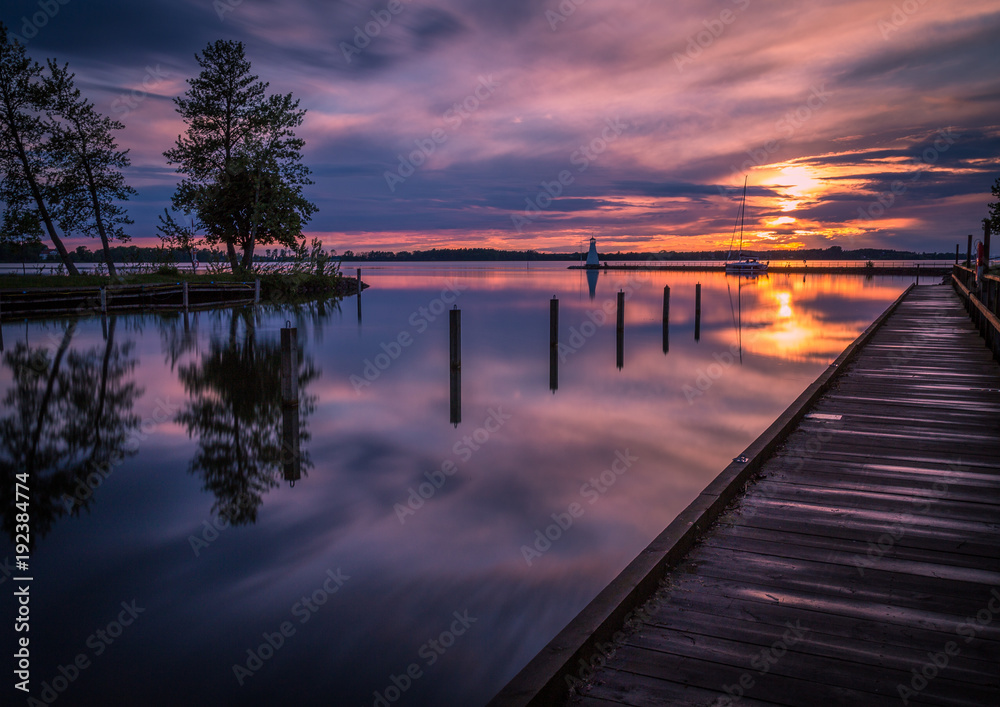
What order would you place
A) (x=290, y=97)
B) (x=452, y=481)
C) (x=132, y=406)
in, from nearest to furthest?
(x=452, y=481), (x=132, y=406), (x=290, y=97)

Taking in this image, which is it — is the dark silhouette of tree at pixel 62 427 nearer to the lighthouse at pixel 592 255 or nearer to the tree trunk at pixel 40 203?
the tree trunk at pixel 40 203

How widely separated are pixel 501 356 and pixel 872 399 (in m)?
14.2

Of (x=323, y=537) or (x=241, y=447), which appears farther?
(x=241, y=447)

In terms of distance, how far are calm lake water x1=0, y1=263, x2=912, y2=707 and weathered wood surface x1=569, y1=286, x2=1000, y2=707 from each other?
67.9 inches

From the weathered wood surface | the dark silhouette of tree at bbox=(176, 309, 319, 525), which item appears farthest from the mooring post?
the weathered wood surface

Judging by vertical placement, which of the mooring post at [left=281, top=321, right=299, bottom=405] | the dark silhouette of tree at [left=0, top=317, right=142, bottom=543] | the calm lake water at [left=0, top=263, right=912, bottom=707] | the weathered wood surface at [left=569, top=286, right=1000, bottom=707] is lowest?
the calm lake water at [left=0, top=263, right=912, bottom=707]

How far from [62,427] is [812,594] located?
1184cm

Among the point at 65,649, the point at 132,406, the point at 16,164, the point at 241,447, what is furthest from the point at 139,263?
the point at 65,649

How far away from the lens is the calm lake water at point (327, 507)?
484 cm

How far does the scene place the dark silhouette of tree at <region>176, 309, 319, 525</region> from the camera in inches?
341

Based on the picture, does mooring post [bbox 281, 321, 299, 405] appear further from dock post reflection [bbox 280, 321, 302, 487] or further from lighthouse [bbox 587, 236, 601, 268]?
lighthouse [bbox 587, 236, 601, 268]

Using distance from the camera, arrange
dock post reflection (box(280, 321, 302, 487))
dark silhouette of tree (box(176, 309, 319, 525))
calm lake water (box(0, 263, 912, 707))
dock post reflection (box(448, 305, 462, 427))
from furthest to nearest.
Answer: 1. dock post reflection (box(448, 305, 462, 427))
2. dock post reflection (box(280, 321, 302, 487))
3. dark silhouette of tree (box(176, 309, 319, 525))
4. calm lake water (box(0, 263, 912, 707))

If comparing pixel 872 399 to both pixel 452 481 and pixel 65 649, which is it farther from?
pixel 65 649

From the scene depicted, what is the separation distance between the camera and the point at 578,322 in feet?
Answer: 115
